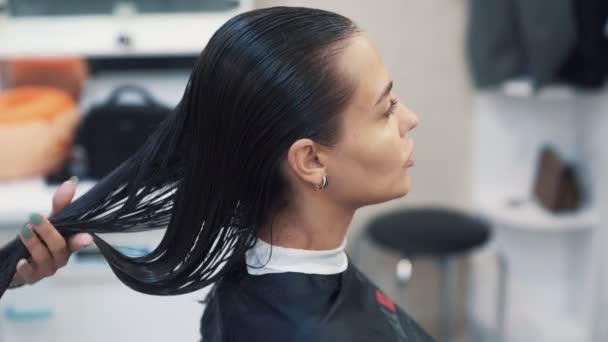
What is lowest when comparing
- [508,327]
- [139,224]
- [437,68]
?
[508,327]

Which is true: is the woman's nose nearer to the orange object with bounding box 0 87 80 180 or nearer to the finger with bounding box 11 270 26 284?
the finger with bounding box 11 270 26 284

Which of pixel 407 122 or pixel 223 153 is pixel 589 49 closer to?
pixel 407 122

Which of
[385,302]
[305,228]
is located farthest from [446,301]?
[305,228]

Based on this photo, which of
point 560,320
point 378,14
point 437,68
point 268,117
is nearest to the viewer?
point 268,117

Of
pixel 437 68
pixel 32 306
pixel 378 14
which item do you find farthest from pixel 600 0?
pixel 32 306

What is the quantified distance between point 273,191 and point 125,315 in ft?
2.40

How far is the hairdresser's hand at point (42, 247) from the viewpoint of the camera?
2.75ft

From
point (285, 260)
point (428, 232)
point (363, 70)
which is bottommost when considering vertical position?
point (428, 232)

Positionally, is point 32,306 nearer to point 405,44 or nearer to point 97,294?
point 97,294

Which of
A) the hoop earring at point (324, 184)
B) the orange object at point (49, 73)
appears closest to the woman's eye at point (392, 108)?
the hoop earring at point (324, 184)

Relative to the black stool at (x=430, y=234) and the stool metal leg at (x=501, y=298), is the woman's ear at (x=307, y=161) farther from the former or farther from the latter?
the stool metal leg at (x=501, y=298)

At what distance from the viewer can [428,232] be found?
1902 millimetres

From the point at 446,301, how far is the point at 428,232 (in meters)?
0.36

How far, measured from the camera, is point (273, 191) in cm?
88
